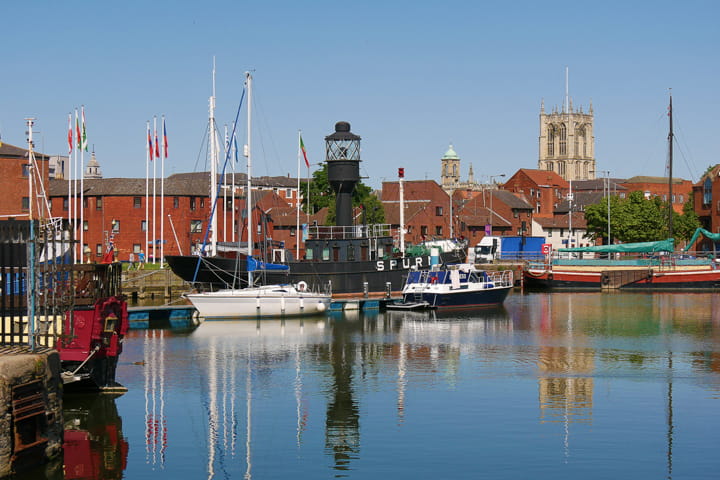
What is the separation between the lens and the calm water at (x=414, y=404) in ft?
77.8

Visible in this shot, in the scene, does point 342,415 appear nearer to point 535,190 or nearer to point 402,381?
point 402,381

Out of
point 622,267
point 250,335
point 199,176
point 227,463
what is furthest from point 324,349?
point 199,176

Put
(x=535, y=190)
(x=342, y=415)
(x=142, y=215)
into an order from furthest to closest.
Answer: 1. (x=535, y=190)
2. (x=142, y=215)
3. (x=342, y=415)

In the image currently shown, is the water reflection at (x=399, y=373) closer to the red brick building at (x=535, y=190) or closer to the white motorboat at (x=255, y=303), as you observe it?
the white motorboat at (x=255, y=303)

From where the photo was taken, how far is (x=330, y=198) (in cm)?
10394

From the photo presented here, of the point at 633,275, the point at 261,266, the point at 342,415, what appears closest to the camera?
the point at 342,415

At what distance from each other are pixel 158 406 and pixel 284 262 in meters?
33.6

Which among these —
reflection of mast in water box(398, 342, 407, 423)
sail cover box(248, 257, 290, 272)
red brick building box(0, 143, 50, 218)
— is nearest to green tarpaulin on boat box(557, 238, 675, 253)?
sail cover box(248, 257, 290, 272)

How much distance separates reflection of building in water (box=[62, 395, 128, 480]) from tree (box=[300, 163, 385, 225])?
6481cm

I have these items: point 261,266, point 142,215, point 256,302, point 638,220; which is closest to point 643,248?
point 638,220

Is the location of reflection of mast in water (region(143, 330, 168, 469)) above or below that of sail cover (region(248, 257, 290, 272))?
below

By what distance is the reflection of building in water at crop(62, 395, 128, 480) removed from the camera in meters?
23.2

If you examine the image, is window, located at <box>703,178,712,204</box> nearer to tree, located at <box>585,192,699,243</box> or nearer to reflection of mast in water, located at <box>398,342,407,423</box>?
tree, located at <box>585,192,699,243</box>

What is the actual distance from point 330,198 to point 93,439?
78.6 metres
